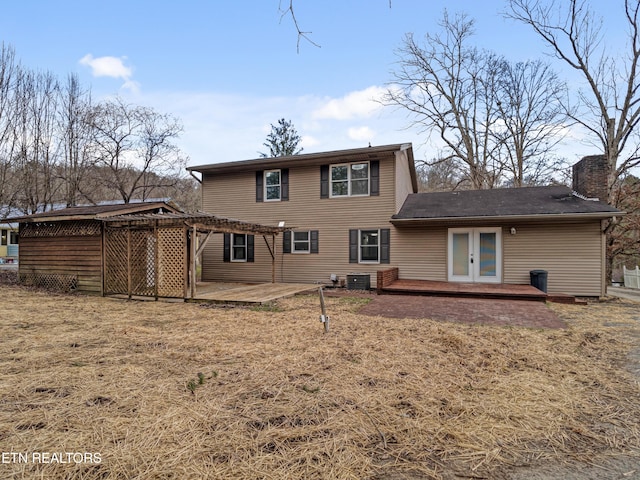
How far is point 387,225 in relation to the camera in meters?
11.4

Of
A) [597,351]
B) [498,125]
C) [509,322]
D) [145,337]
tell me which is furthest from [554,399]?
[498,125]

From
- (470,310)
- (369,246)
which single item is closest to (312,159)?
(369,246)

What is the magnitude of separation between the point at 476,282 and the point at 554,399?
8.45 meters

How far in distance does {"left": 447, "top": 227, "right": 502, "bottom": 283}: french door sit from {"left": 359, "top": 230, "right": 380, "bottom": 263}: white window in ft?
7.70

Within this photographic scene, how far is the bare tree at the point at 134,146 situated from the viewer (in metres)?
17.3

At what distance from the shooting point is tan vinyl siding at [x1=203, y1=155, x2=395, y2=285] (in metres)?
11.5

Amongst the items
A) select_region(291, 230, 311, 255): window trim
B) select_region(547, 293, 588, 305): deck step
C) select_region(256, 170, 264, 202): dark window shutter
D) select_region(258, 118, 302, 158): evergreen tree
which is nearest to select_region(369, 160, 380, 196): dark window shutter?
select_region(291, 230, 311, 255): window trim

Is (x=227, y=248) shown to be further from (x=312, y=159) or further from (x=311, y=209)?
(x=312, y=159)

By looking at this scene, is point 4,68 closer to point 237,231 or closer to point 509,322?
point 237,231

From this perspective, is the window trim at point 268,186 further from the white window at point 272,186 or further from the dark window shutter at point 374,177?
the dark window shutter at point 374,177

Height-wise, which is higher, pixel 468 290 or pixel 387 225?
pixel 387 225

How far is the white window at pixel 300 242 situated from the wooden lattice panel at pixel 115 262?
542 centimetres

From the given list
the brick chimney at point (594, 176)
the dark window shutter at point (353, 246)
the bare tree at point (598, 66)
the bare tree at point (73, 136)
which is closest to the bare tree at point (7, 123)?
the bare tree at point (73, 136)

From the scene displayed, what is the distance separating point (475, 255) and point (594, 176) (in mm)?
5358
